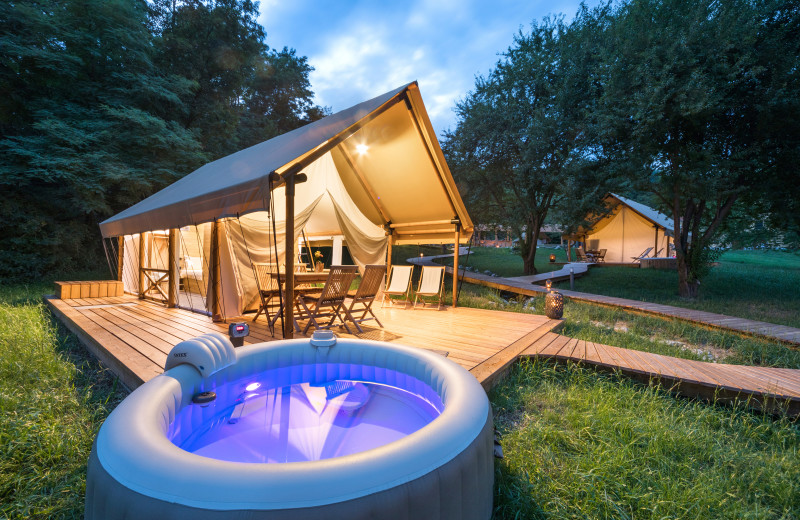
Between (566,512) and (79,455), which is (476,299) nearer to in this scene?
(566,512)

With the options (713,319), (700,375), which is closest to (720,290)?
(713,319)

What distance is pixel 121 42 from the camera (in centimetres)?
1080

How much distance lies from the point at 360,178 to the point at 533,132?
19.6 ft

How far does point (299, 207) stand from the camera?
666 cm

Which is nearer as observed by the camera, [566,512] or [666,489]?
[566,512]

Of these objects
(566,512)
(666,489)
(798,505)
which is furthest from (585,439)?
(798,505)

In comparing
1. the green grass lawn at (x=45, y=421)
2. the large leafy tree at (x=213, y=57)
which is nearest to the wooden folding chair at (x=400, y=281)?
the green grass lawn at (x=45, y=421)

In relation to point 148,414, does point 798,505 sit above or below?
below

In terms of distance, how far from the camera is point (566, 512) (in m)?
1.82

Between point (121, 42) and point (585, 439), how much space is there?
1491cm

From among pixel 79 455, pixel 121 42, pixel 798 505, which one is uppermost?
pixel 121 42

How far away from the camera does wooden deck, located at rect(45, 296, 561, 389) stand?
3.30m

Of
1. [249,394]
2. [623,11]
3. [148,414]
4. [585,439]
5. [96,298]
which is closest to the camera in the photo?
[148,414]

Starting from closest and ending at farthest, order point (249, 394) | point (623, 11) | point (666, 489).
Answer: point (666, 489) < point (249, 394) < point (623, 11)
